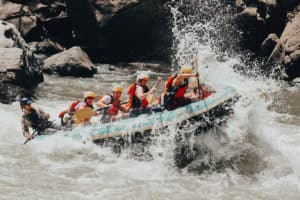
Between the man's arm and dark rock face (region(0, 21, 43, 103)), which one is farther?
dark rock face (region(0, 21, 43, 103))

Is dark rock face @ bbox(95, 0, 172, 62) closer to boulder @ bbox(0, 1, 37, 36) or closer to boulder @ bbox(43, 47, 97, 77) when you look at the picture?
boulder @ bbox(43, 47, 97, 77)

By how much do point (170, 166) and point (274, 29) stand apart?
10.4 m

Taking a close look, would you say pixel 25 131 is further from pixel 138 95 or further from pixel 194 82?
pixel 194 82

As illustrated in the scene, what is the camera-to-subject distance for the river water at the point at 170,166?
8.42 m

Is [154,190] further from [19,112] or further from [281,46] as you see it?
[281,46]

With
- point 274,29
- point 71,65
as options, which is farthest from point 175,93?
point 274,29

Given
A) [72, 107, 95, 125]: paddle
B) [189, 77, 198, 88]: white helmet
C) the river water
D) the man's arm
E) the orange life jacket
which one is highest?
[189, 77, 198, 88]: white helmet

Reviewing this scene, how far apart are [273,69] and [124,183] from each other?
9784 mm

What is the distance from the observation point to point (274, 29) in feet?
60.4

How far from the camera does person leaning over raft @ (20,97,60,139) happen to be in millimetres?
10703

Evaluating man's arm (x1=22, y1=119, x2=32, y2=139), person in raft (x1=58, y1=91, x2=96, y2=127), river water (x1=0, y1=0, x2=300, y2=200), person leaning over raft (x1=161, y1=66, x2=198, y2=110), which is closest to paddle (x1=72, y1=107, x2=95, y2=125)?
person in raft (x1=58, y1=91, x2=96, y2=127)

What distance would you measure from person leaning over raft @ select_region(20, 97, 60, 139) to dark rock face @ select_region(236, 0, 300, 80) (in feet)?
27.5

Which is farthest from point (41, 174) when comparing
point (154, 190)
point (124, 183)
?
point (154, 190)

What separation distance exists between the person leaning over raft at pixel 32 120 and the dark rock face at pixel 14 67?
3.47 meters
